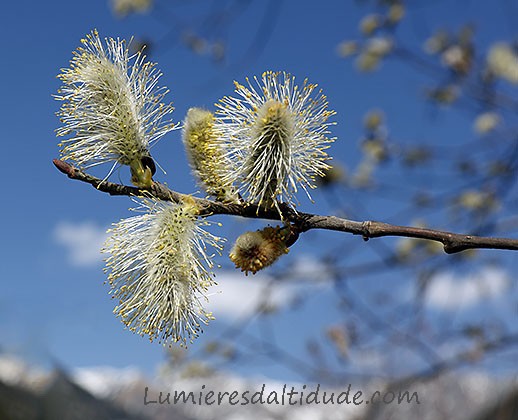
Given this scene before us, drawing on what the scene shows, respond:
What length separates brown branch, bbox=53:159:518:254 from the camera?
105 centimetres

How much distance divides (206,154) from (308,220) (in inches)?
9.4

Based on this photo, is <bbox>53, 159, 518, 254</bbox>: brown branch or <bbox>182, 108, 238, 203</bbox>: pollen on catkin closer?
<bbox>53, 159, 518, 254</bbox>: brown branch

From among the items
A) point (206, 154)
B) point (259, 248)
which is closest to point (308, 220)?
point (259, 248)

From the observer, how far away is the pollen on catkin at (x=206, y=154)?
1158 millimetres

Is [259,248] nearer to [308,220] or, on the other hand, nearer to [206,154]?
[308,220]

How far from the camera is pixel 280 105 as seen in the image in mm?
1123

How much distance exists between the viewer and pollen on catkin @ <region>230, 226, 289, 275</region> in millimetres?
1124

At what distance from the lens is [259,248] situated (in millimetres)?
1126

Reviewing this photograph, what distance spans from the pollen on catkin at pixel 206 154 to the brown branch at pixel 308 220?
0.12 feet

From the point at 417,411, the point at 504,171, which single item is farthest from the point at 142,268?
the point at 417,411

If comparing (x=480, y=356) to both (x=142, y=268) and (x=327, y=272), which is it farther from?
(x=142, y=268)

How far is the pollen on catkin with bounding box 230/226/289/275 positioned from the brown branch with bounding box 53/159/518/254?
3 cm

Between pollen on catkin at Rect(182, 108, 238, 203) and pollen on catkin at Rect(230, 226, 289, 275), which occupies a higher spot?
pollen on catkin at Rect(182, 108, 238, 203)

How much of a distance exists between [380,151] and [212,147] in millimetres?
2388
